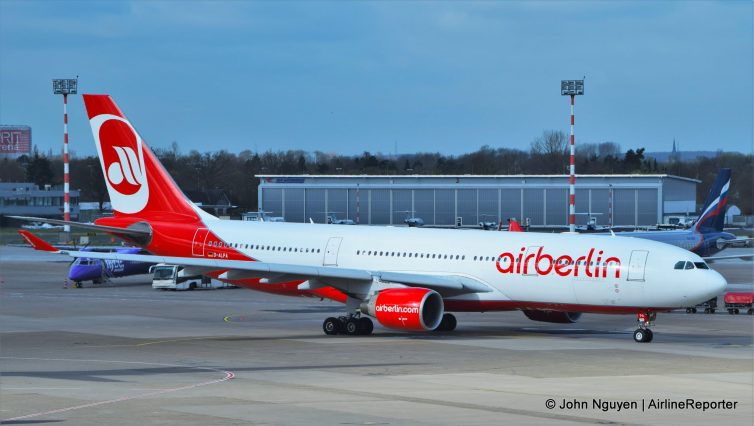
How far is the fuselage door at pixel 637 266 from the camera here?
3431cm

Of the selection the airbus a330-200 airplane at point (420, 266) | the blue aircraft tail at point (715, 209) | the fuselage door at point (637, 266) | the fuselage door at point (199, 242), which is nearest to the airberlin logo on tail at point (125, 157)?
the airbus a330-200 airplane at point (420, 266)

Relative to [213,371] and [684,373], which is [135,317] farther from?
[684,373]

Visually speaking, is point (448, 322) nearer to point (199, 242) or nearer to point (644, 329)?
point (644, 329)

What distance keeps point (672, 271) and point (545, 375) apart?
9206 millimetres

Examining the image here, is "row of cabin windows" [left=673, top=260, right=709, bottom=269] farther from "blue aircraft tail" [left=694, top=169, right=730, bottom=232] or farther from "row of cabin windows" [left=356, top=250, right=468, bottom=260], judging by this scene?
"blue aircraft tail" [left=694, top=169, right=730, bottom=232]

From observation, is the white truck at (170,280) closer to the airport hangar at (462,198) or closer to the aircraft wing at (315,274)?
the aircraft wing at (315,274)

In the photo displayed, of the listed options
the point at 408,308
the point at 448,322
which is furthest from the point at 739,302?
the point at 408,308

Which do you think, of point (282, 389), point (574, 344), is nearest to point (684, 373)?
point (574, 344)

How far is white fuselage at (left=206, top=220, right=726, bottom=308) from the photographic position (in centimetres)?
3422

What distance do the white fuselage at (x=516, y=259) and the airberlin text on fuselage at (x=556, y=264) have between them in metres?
0.03

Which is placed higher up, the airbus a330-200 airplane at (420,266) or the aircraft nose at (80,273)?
the airbus a330-200 airplane at (420,266)

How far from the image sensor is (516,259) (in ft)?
119

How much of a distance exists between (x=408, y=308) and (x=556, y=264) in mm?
4823

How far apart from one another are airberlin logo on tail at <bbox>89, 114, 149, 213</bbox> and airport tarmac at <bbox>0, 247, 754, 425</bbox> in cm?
456
